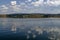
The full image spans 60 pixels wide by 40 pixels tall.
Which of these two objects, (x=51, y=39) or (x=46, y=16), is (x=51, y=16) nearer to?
(x=46, y=16)

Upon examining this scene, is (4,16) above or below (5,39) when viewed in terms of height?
below

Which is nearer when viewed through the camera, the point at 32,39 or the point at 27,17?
the point at 32,39

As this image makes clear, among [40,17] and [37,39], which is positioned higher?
[37,39]

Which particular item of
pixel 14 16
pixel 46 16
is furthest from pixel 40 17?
pixel 14 16

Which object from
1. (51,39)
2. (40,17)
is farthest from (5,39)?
(40,17)

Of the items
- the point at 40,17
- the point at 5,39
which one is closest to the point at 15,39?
the point at 5,39

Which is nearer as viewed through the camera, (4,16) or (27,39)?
(27,39)

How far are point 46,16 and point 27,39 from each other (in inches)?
2027

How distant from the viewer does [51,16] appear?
67.1 meters

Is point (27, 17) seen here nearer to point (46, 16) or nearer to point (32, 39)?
point (46, 16)

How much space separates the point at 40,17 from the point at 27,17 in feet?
12.5

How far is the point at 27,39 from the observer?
→ 14242mm

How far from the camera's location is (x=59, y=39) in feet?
44.3

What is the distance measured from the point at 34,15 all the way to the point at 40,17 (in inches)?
112
